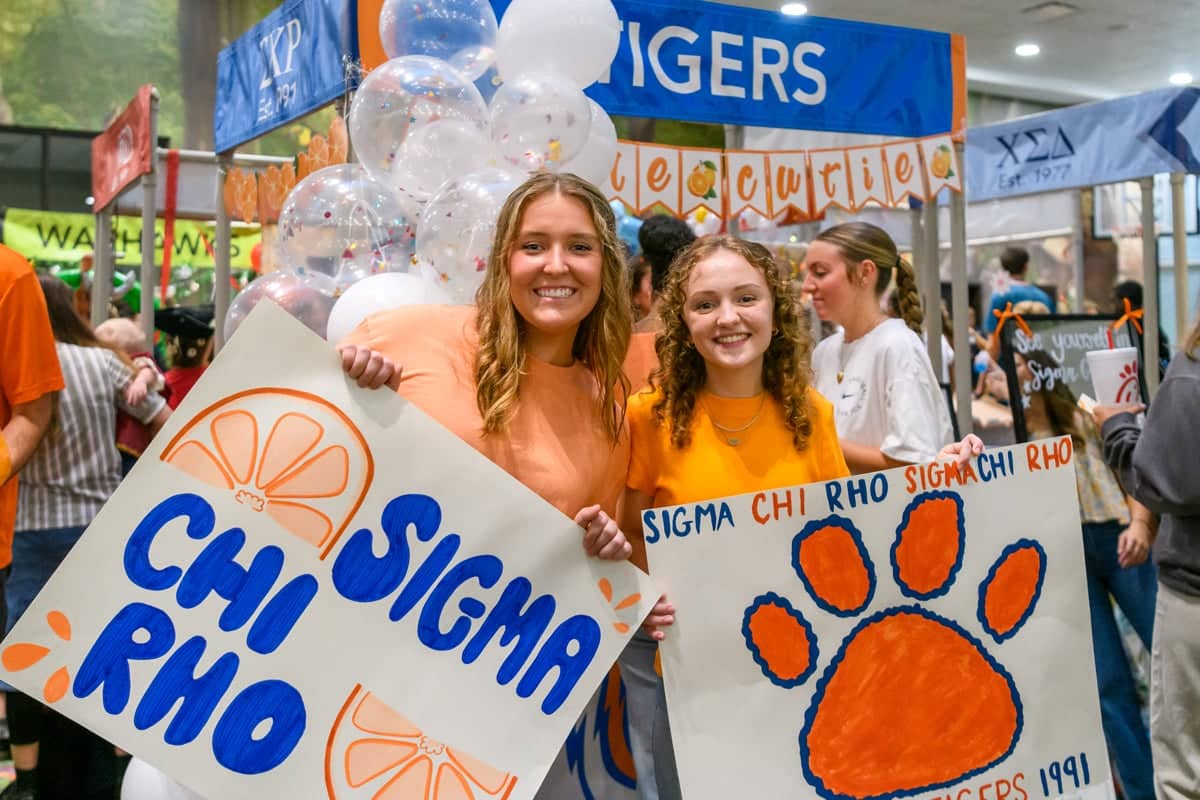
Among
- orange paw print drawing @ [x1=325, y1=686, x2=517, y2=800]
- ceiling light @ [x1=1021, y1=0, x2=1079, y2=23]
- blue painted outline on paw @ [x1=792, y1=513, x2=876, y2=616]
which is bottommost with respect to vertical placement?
orange paw print drawing @ [x1=325, y1=686, x2=517, y2=800]

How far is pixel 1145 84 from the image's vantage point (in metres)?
11.6

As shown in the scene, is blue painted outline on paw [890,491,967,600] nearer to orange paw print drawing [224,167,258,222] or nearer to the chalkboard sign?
the chalkboard sign

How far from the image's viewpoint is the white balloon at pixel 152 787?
1733 millimetres

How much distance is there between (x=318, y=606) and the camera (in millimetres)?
1657

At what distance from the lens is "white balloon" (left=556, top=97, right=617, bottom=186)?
9.30ft

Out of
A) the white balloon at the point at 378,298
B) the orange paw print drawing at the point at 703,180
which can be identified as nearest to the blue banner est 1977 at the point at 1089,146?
the orange paw print drawing at the point at 703,180

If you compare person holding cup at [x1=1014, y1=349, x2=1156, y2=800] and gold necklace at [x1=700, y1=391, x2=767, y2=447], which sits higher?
gold necklace at [x1=700, y1=391, x2=767, y2=447]

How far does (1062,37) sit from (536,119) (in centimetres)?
876

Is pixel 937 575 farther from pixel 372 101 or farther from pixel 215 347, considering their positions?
pixel 215 347

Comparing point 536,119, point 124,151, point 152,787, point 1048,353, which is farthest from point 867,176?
point 124,151

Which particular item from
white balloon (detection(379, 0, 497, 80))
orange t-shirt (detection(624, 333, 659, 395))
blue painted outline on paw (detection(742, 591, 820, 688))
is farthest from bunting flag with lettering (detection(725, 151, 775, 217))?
blue painted outline on paw (detection(742, 591, 820, 688))

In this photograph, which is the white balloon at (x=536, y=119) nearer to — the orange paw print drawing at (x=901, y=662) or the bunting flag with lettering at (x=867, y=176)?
the orange paw print drawing at (x=901, y=662)

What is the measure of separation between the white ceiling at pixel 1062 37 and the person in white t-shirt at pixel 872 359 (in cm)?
583

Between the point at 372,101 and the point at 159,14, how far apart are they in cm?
935
